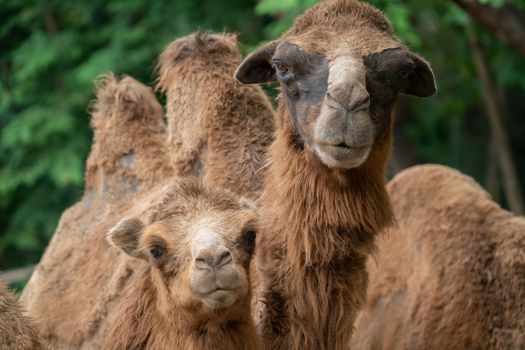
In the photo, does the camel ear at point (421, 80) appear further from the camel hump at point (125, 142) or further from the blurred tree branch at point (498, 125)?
the blurred tree branch at point (498, 125)

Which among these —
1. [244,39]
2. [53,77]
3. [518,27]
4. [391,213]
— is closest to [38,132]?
[53,77]

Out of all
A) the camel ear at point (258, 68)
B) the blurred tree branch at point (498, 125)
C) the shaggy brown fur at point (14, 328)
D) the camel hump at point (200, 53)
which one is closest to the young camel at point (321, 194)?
the camel ear at point (258, 68)

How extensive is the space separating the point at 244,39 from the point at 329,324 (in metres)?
8.67

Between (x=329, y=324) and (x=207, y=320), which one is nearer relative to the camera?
(x=207, y=320)

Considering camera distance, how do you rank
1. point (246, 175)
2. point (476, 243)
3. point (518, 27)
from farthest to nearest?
point (518, 27) < point (476, 243) < point (246, 175)

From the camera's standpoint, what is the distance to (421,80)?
6.41m

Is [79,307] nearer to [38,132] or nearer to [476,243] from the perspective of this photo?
[476,243]

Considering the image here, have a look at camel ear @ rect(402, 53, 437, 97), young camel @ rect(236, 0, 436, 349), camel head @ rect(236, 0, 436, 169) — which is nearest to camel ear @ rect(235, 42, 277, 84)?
camel head @ rect(236, 0, 436, 169)

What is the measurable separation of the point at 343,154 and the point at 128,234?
4.50 ft

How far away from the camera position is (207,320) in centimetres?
559

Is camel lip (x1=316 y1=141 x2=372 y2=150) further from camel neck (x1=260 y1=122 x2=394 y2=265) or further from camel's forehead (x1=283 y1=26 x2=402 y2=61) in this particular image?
camel's forehead (x1=283 y1=26 x2=402 y2=61)

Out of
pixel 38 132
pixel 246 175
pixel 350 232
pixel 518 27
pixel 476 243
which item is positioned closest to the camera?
pixel 350 232

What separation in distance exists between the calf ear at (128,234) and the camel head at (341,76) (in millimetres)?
1064

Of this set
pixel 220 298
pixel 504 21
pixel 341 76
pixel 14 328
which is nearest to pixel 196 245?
pixel 220 298
